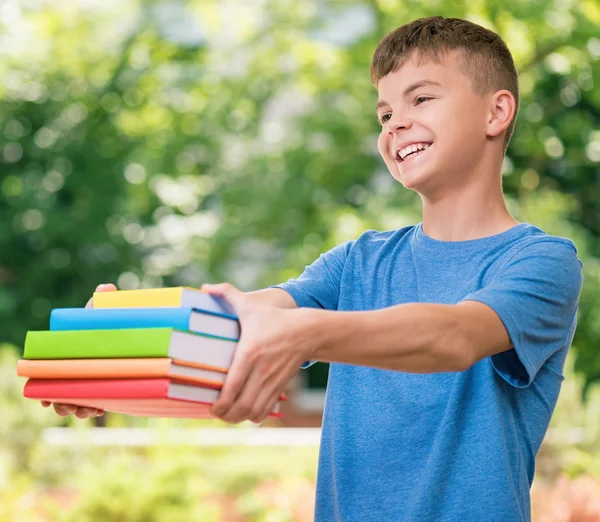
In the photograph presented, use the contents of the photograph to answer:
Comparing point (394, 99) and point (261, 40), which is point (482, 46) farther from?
point (261, 40)

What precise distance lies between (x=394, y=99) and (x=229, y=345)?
665 millimetres

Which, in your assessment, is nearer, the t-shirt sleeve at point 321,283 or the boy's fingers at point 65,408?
the boy's fingers at point 65,408

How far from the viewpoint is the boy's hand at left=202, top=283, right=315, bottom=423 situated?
1.24m

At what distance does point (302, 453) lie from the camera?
6.48m

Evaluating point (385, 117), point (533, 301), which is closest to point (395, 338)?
point (533, 301)

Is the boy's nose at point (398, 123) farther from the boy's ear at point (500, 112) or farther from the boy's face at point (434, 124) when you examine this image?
the boy's ear at point (500, 112)

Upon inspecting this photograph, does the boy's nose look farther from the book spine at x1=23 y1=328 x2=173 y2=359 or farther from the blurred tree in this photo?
the blurred tree

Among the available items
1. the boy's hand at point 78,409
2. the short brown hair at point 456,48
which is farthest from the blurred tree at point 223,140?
the boy's hand at point 78,409

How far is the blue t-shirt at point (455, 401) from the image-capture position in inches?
59.2

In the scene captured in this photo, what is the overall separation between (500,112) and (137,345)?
877 mm

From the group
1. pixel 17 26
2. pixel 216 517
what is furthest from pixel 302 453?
pixel 17 26

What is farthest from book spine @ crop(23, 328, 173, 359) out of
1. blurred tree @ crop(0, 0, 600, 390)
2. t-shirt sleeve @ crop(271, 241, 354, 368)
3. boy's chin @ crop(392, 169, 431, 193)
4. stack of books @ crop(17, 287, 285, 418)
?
→ blurred tree @ crop(0, 0, 600, 390)

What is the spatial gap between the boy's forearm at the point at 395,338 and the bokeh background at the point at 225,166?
4689 mm

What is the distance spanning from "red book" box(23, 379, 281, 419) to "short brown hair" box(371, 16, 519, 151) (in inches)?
29.6
